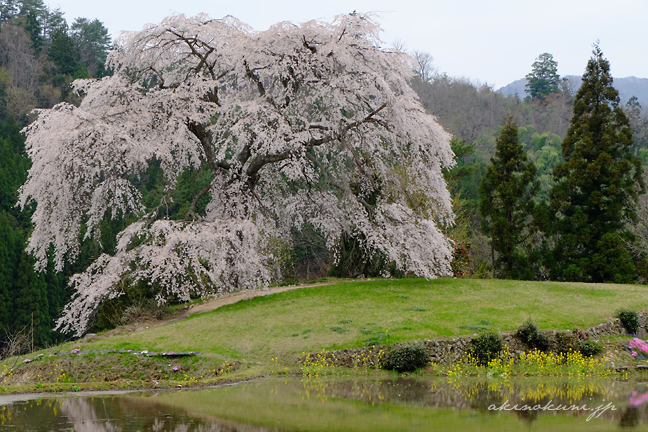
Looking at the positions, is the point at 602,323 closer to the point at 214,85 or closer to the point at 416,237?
the point at 416,237

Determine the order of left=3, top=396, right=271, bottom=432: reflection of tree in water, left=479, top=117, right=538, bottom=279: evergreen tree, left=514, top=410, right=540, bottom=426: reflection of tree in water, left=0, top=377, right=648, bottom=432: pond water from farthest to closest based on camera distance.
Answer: left=479, top=117, right=538, bottom=279: evergreen tree → left=514, top=410, right=540, bottom=426: reflection of tree in water → left=0, top=377, right=648, bottom=432: pond water → left=3, top=396, right=271, bottom=432: reflection of tree in water

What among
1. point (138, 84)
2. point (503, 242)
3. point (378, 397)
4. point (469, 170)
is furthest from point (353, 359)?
point (469, 170)

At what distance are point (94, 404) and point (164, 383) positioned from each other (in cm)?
201

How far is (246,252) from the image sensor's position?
695 inches

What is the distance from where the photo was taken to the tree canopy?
57.9ft

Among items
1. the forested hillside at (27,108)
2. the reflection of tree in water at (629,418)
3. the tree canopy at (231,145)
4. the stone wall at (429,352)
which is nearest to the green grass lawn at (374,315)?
the stone wall at (429,352)

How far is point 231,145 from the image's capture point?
66.1 ft

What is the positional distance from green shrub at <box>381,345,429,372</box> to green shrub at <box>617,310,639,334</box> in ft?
22.5

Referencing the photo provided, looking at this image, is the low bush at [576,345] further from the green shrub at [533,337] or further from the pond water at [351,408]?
the pond water at [351,408]

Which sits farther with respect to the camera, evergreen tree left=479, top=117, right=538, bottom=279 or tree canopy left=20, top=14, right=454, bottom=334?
evergreen tree left=479, top=117, right=538, bottom=279

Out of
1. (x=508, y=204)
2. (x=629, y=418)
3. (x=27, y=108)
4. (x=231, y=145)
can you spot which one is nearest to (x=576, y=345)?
(x=629, y=418)

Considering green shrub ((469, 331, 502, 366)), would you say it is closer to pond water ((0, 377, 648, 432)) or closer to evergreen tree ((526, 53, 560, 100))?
pond water ((0, 377, 648, 432))

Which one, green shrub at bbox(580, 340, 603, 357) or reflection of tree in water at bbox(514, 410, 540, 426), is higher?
reflection of tree in water at bbox(514, 410, 540, 426)

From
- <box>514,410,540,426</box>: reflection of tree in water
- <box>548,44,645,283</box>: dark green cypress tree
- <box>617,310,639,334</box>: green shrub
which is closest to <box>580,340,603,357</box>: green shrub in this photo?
<box>617,310,639,334</box>: green shrub
